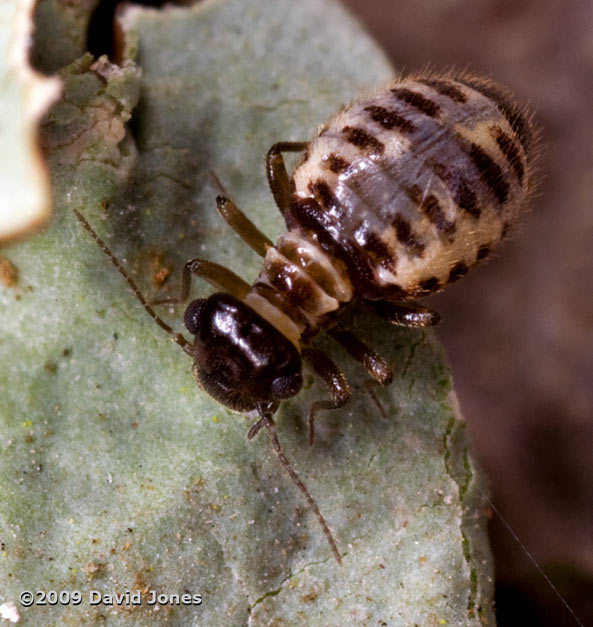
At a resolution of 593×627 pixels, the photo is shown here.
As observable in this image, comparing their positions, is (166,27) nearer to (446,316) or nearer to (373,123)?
(373,123)

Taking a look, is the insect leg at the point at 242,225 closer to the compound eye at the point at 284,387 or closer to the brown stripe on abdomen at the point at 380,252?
the brown stripe on abdomen at the point at 380,252

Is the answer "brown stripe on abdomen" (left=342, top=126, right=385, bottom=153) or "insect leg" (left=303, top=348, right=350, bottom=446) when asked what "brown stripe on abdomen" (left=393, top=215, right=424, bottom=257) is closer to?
"brown stripe on abdomen" (left=342, top=126, right=385, bottom=153)

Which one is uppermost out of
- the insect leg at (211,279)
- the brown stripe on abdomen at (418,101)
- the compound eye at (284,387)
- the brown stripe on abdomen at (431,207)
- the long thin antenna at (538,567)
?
the brown stripe on abdomen at (418,101)

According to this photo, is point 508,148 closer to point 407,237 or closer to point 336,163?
point 407,237

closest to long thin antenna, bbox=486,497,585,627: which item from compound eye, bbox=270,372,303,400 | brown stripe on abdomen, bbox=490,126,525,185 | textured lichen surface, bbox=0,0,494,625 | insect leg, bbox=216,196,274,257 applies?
textured lichen surface, bbox=0,0,494,625

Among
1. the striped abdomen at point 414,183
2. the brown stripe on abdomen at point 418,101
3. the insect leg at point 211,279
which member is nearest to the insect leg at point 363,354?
the striped abdomen at point 414,183

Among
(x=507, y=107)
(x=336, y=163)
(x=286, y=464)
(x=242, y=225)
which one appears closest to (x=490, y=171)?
(x=507, y=107)
